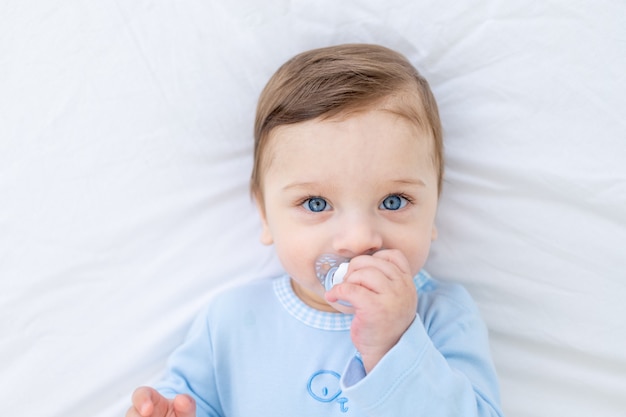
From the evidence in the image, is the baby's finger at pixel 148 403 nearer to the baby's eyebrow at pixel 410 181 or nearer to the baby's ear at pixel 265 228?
the baby's ear at pixel 265 228

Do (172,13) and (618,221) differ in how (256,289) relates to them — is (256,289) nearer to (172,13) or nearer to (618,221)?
(172,13)

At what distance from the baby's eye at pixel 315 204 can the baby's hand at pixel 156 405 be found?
397mm

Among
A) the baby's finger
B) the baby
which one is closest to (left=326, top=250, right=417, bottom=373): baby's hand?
the baby

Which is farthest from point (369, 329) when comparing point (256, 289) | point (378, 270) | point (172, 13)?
point (172, 13)

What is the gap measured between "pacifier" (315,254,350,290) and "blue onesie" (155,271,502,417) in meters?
0.14

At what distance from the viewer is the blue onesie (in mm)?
1142

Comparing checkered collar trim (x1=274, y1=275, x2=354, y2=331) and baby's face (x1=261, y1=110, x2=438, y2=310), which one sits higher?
baby's face (x1=261, y1=110, x2=438, y2=310)

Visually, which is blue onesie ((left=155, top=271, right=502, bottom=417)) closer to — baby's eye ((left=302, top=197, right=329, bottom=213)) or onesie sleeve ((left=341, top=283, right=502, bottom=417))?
onesie sleeve ((left=341, top=283, right=502, bottom=417))

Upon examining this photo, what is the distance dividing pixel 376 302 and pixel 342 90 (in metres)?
0.38

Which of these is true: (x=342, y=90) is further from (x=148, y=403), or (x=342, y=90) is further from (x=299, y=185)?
(x=148, y=403)

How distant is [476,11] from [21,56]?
3.10 feet

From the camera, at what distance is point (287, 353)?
1.21m

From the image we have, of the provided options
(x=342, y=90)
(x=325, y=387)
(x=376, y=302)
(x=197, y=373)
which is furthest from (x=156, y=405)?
(x=342, y=90)

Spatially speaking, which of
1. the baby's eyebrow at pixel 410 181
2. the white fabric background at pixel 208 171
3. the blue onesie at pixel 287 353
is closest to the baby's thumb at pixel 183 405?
the blue onesie at pixel 287 353
